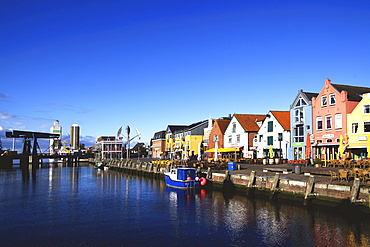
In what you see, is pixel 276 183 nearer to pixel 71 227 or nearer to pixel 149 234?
pixel 149 234

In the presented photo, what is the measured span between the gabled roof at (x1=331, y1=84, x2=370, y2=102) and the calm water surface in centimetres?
2513

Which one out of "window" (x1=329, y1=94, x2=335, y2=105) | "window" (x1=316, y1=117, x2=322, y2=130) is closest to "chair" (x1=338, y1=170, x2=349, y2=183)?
"window" (x1=329, y1=94, x2=335, y2=105)

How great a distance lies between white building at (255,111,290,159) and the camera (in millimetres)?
56719

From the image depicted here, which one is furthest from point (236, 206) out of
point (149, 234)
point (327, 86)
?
point (327, 86)

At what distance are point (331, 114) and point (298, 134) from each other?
7.01 m

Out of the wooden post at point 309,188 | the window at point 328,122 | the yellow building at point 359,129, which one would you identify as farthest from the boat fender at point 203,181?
the window at point 328,122

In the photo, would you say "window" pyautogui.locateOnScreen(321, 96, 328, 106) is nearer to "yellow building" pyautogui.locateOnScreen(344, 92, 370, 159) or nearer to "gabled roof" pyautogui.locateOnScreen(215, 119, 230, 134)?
"yellow building" pyautogui.locateOnScreen(344, 92, 370, 159)

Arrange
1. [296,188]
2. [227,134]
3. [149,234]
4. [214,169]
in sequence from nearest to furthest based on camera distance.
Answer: [149,234]
[296,188]
[214,169]
[227,134]

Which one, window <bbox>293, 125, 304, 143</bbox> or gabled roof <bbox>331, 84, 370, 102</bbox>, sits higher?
gabled roof <bbox>331, 84, 370, 102</bbox>

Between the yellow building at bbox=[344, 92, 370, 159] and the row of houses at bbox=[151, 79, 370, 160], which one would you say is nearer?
the yellow building at bbox=[344, 92, 370, 159]

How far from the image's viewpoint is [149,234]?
20422 mm

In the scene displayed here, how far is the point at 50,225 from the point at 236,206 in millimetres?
14362

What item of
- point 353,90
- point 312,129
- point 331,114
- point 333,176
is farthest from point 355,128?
point 333,176

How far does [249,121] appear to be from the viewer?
69.2 metres
